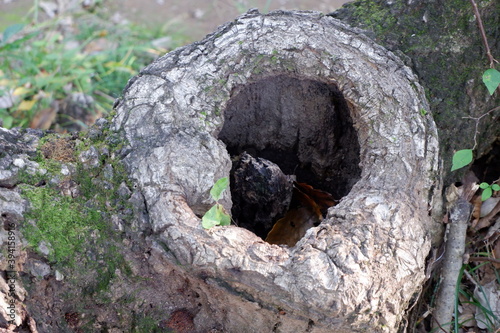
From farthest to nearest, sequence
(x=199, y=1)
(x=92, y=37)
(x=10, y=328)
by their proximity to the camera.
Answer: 1. (x=199, y=1)
2. (x=92, y=37)
3. (x=10, y=328)

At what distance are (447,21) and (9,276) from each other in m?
1.84

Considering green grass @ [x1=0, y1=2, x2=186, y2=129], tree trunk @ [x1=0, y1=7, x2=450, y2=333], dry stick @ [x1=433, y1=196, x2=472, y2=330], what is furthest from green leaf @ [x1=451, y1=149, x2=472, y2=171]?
green grass @ [x1=0, y1=2, x2=186, y2=129]

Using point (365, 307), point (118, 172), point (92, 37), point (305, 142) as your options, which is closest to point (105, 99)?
point (92, 37)

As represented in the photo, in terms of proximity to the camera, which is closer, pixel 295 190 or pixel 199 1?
pixel 295 190

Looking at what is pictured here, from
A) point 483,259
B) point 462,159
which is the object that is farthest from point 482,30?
point 483,259

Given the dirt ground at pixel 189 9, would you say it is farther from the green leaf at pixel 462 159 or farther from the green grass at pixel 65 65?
the green leaf at pixel 462 159

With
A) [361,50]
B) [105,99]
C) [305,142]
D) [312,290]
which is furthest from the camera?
[105,99]

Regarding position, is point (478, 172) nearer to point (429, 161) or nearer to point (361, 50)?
point (429, 161)

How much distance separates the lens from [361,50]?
1.78m

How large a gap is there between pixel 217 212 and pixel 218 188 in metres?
0.08

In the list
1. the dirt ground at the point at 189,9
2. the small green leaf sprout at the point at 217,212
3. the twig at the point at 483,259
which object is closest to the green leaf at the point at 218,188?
the small green leaf sprout at the point at 217,212

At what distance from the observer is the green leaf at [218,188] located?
1.48 m

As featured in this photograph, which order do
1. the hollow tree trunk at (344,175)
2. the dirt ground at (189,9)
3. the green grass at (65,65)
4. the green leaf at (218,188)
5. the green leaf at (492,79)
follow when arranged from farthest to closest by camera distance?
1. the dirt ground at (189,9)
2. the green grass at (65,65)
3. the green leaf at (492,79)
4. the green leaf at (218,188)
5. the hollow tree trunk at (344,175)

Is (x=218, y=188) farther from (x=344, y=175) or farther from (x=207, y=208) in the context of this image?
(x=344, y=175)
